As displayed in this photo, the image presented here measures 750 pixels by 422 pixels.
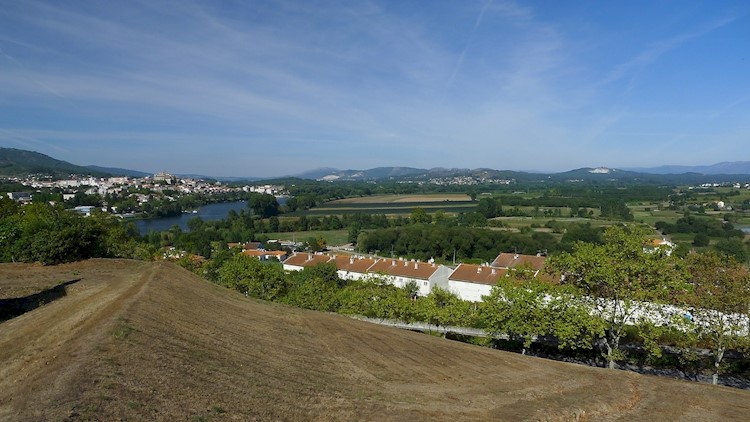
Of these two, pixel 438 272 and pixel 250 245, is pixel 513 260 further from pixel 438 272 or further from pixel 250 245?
pixel 250 245

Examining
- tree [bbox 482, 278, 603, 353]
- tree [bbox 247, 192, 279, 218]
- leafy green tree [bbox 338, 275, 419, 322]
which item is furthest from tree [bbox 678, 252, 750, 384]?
→ tree [bbox 247, 192, 279, 218]

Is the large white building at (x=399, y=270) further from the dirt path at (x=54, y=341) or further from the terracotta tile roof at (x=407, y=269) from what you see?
the dirt path at (x=54, y=341)

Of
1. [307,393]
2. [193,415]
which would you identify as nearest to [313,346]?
[307,393]

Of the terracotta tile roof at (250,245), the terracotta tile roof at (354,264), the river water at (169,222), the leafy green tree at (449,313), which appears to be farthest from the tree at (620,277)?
the river water at (169,222)

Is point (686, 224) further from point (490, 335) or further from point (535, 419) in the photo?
point (535, 419)

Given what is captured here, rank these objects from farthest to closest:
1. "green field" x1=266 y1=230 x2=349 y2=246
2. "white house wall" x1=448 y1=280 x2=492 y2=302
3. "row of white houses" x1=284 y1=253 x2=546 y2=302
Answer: "green field" x1=266 y1=230 x2=349 y2=246 < "row of white houses" x1=284 y1=253 x2=546 y2=302 < "white house wall" x1=448 y1=280 x2=492 y2=302

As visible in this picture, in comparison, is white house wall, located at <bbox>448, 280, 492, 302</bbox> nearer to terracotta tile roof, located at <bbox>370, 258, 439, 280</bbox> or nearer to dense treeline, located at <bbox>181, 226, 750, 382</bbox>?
terracotta tile roof, located at <bbox>370, 258, 439, 280</bbox>
